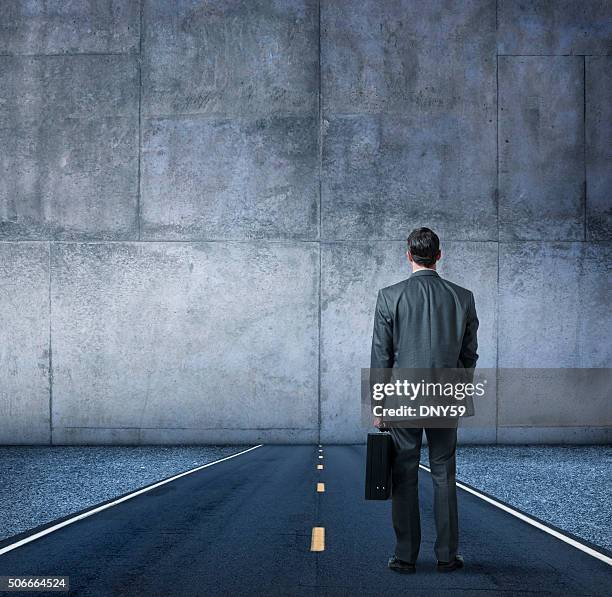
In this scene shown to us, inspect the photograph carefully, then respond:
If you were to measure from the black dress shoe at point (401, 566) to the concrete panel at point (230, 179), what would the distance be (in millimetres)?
9991

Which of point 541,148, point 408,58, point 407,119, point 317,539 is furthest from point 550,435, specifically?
point 317,539

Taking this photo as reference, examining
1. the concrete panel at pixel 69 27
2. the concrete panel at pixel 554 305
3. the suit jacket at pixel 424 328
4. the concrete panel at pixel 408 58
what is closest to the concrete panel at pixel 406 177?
the concrete panel at pixel 408 58

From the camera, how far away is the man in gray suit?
12.7 feet

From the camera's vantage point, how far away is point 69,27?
14008mm

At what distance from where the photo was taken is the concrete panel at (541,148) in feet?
44.8

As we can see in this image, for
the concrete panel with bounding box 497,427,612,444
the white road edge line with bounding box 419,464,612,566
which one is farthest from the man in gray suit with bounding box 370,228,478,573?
the concrete panel with bounding box 497,427,612,444

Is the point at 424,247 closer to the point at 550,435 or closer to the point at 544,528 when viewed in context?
the point at 544,528

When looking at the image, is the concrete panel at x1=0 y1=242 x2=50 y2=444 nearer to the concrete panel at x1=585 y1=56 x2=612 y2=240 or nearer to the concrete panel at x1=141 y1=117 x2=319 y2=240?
the concrete panel at x1=141 y1=117 x2=319 y2=240

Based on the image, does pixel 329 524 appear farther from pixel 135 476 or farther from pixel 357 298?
pixel 357 298

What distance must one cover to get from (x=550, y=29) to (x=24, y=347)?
38.9ft

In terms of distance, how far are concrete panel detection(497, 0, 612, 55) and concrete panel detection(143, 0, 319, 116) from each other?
3743 mm

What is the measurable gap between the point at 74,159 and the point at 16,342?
368 centimetres

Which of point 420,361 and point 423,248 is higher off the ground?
point 423,248

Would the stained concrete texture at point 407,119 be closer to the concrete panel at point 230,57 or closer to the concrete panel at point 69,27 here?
the concrete panel at point 230,57
